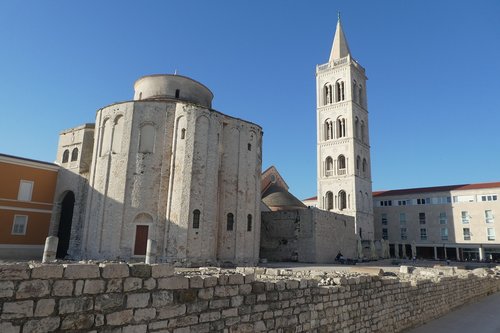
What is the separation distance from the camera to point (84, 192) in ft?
84.7

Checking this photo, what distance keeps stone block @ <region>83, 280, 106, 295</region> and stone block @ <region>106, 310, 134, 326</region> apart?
343mm

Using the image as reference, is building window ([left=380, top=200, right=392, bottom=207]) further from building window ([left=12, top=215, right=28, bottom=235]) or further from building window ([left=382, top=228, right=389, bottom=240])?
building window ([left=12, top=215, right=28, bottom=235])

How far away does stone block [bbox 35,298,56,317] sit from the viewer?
12.1ft

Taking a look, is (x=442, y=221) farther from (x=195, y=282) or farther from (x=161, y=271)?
(x=161, y=271)

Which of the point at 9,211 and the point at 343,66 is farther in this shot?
the point at 343,66

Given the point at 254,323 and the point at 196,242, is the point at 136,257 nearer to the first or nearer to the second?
the point at 196,242

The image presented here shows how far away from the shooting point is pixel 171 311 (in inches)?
189

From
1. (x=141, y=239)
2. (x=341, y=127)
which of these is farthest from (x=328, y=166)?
(x=141, y=239)

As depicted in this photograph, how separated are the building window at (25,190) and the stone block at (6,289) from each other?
84.3ft

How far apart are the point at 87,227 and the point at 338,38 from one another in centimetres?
4346

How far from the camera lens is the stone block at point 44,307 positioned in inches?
146

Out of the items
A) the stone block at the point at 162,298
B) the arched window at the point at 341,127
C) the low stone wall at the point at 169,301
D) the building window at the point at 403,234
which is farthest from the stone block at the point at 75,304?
the building window at the point at 403,234

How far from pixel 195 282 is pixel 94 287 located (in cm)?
149

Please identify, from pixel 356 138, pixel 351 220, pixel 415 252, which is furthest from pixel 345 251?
pixel 415 252
